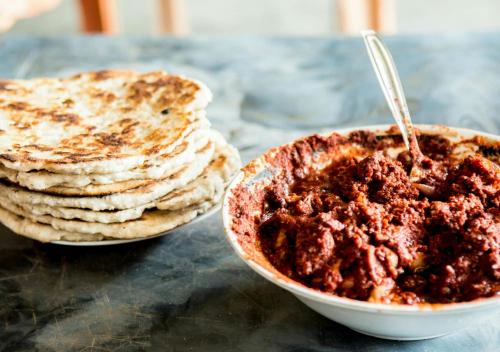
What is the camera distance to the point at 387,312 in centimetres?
131

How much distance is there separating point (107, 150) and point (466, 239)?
1.01 meters

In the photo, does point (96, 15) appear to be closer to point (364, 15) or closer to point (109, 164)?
point (364, 15)

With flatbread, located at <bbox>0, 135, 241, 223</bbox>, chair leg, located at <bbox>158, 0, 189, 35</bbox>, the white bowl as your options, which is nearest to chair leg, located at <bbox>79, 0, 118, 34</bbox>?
chair leg, located at <bbox>158, 0, 189, 35</bbox>

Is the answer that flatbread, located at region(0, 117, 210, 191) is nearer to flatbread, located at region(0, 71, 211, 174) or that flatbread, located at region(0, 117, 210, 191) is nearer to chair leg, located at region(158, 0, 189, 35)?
flatbread, located at region(0, 71, 211, 174)

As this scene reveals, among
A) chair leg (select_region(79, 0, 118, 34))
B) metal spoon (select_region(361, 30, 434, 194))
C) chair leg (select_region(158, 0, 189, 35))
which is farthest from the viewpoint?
chair leg (select_region(158, 0, 189, 35))

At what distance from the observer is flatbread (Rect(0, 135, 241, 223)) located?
183 cm

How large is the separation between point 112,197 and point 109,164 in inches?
3.8

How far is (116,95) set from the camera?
2.32 m

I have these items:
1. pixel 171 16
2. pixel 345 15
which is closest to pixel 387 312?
pixel 345 15

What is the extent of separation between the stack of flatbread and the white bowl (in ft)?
1.29

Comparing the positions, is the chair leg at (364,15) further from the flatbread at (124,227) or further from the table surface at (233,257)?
the flatbread at (124,227)

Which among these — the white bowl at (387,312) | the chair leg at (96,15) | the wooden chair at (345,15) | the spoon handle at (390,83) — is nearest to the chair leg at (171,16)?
the wooden chair at (345,15)

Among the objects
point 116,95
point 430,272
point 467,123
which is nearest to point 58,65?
point 116,95

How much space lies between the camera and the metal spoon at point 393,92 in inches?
74.7
